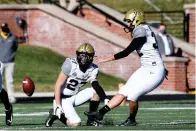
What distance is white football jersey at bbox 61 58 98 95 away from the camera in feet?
45.4

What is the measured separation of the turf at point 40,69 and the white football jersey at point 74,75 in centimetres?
1185

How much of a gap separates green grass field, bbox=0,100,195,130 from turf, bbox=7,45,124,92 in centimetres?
537

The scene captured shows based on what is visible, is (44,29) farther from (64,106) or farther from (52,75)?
(64,106)

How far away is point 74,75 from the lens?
13844mm

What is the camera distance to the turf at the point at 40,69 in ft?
86.4

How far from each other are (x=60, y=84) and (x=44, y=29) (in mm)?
15212

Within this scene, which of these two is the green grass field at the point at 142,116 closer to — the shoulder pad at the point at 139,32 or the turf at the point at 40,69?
the shoulder pad at the point at 139,32

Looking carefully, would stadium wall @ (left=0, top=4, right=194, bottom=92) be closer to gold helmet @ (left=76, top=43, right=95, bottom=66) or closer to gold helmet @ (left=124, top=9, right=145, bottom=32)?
gold helmet @ (left=124, top=9, right=145, bottom=32)

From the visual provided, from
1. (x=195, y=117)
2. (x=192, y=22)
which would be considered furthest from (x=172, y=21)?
(x=195, y=117)

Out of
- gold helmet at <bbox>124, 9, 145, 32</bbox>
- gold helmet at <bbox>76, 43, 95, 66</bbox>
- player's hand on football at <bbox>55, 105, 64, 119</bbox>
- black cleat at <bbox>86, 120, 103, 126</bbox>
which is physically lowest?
black cleat at <bbox>86, 120, 103, 126</bbox>

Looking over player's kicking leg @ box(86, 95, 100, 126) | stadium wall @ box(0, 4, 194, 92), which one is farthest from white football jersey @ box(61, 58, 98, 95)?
stadium wall @ box(0, 4, 194, 92)

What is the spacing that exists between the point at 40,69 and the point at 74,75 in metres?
13.4

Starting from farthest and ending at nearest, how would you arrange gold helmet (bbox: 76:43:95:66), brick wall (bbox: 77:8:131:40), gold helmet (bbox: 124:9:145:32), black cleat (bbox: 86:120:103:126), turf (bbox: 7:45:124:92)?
brick wall (bbox: 77:8:131:40)
turf (bbox: 7:45:124:92)
gold helmet (bbox: 124:9:145:32)
black cleat (bbox: 86:120:103:126)
gold helmet (bbox: 76:43:95:66)

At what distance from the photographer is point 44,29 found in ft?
95.1
